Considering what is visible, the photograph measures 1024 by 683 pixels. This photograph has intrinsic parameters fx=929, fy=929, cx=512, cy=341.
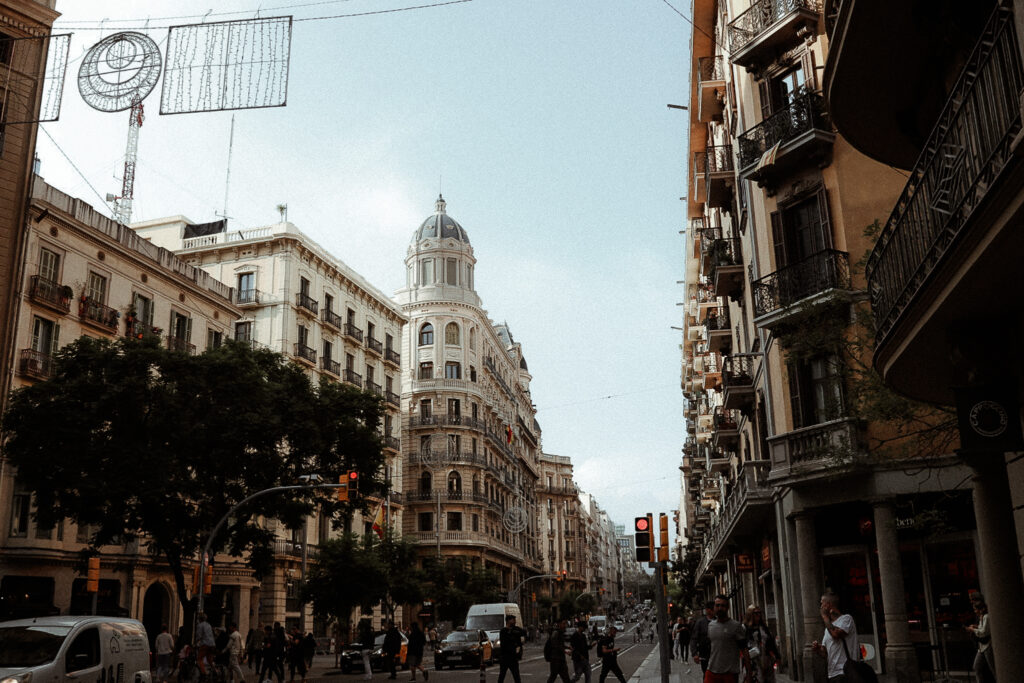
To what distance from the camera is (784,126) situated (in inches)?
860

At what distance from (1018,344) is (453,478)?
6558 cm

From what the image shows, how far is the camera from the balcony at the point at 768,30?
21.9 metres

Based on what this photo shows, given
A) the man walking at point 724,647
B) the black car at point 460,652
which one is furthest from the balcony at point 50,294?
the man walking at point 724,647

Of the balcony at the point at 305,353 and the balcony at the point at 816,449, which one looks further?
the balcony at the point at 305,353

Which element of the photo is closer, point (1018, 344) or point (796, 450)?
point (1018, 344)

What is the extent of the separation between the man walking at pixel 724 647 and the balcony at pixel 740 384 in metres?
14.7

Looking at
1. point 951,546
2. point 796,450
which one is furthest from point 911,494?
point 796,450

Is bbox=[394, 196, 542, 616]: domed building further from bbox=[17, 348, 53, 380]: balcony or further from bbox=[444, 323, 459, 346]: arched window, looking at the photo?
bbox=[17, 348, 53, 380]: balcony

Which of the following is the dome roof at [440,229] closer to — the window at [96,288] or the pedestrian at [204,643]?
the window at [96,288]

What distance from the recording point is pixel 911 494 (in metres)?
18.8

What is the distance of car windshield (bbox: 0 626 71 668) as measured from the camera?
12375 mm

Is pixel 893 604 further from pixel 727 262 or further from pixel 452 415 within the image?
pixel 452 415

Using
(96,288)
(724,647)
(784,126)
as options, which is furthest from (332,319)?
(724,647)

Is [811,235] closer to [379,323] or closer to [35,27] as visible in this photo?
[35,27]
